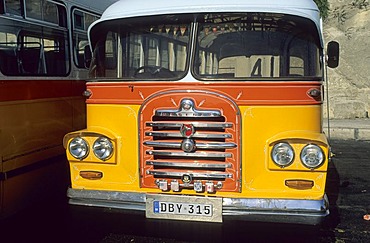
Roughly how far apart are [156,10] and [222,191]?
189 cm

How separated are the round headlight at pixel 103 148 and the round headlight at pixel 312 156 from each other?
5.99ft

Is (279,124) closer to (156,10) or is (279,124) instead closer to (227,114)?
(227,114)

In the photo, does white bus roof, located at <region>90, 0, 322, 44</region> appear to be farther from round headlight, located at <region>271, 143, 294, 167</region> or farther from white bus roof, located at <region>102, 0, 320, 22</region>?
round headlight, located at <region>271, 143, 294, 167</region>

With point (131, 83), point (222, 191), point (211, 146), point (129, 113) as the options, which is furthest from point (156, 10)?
point (222, 191)

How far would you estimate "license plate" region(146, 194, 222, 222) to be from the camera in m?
4.36

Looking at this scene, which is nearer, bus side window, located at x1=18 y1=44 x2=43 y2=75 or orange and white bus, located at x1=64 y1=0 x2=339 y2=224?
orange and white bus, located at x1=64 y1=0 x2=339 y2=224

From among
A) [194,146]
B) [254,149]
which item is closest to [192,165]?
[194,146]

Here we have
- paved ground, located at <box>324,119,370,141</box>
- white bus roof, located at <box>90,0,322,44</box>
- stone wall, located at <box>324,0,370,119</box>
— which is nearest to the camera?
white bus roof, located at <box>90,0,322,44</box>

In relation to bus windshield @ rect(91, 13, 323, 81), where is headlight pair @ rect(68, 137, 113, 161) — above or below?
below

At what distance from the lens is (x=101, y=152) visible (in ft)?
15.4

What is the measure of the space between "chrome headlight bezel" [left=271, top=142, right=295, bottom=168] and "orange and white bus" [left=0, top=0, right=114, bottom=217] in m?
2.76

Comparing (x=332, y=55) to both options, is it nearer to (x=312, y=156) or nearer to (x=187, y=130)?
(x=312, y=156)

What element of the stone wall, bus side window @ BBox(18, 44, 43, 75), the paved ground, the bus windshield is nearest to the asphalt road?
the bus windshield

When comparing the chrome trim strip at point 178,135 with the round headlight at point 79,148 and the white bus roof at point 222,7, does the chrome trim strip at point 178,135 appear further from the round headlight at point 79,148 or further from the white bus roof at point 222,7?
the white bus roof at point 222,7
